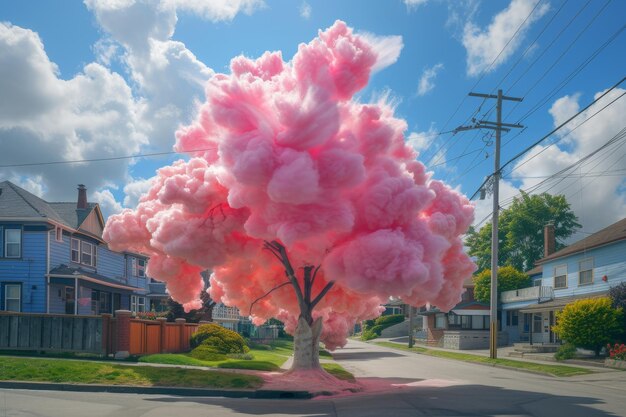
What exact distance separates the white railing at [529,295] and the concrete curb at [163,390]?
108 ft

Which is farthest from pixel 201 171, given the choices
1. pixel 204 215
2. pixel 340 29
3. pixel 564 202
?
pixel 564 202

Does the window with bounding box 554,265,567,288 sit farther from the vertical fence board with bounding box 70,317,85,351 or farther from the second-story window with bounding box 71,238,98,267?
the vertical fence board with bounding box 70,317,85,351

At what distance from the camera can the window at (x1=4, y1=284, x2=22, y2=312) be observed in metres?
31.5

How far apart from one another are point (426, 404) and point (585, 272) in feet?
96.5

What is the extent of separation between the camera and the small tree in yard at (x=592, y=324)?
1150 inches

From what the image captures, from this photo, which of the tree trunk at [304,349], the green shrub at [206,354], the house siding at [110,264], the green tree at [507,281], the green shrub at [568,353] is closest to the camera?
the tree trunk at [304,349]

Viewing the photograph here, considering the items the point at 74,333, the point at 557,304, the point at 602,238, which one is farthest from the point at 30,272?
the point at 602,238

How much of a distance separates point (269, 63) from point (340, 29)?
8.90ft

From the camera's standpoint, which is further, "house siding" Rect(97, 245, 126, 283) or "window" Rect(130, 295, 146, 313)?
"window" Rect(130, 295, 146, 313)

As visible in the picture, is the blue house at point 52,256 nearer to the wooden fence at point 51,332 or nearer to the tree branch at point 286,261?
the wooden fence at point 51,332

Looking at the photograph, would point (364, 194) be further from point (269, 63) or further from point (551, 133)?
point (551, 133)

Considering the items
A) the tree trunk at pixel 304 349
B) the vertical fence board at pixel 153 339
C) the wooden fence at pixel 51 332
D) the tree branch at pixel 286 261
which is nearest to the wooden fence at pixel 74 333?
the wooden fence at pixel 51 332

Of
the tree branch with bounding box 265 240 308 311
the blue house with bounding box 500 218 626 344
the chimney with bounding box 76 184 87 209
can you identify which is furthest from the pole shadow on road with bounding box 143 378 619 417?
the chimney with bounding box 76 184 87 209

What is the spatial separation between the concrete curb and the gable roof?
18.5 m
